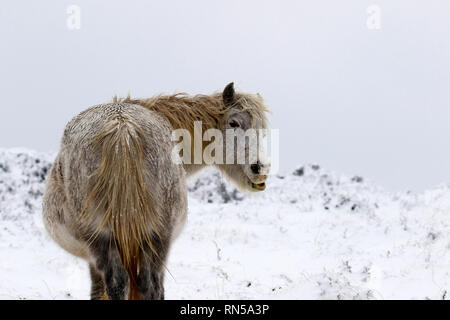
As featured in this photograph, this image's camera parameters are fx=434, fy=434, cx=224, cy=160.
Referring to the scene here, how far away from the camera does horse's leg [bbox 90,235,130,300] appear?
10.7 feet

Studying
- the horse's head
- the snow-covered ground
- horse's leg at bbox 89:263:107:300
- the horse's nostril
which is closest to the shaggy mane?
the horse's head

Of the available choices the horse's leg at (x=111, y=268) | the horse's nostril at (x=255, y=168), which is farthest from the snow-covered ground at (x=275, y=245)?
the horse's nostril at (x=255, y=168)

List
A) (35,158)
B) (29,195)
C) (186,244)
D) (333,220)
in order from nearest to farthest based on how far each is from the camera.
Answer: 1. (186,244)
2. (333,220)
3. (29,195)
4. (35,158)

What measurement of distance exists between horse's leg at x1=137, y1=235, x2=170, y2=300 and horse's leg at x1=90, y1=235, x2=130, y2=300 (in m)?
0.13

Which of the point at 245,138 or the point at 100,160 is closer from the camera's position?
the point at 100,160

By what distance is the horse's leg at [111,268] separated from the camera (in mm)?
3247

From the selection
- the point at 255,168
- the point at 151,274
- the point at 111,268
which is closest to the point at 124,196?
the point at 111,268

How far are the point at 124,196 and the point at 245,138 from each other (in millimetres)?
2451

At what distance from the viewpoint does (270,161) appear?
5.39m

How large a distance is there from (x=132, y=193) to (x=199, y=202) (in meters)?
12.2

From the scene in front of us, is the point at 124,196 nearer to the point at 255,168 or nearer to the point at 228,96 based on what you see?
the point at 255,168

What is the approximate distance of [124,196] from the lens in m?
3.22

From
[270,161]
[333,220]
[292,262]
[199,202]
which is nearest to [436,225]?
[333,220]
